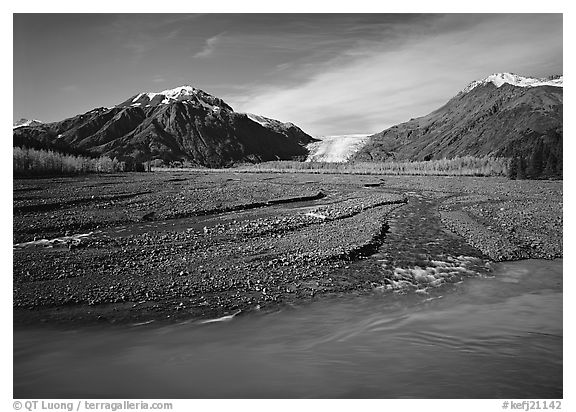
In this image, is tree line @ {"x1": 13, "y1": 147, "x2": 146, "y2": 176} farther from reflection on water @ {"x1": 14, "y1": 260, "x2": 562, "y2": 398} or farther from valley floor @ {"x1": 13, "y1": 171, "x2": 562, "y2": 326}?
reflection on water @ {"x1": 14, "y1": 260, "x2": 562, "y2": 398}

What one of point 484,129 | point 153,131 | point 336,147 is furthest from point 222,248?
point 336,147

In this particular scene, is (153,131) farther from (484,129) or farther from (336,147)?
(336,147)

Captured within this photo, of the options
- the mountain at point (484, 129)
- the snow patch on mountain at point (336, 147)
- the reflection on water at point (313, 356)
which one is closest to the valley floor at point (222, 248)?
the reflection on water at point (313, 356)

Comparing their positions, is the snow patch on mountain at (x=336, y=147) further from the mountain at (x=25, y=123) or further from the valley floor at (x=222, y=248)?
the mountain at (x=25, y=123)

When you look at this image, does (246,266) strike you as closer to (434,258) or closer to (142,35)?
(434,258)
